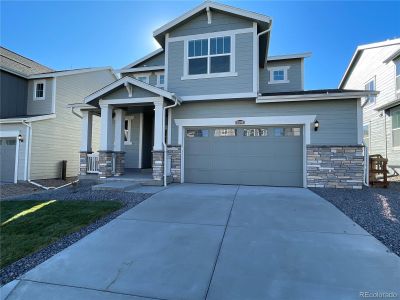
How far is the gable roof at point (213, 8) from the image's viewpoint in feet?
29.7

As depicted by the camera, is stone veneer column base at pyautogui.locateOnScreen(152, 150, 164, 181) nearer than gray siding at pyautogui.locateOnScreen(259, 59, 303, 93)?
Yes

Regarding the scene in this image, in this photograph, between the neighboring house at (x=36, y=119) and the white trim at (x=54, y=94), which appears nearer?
the neighboring house at (x=36, y=119)

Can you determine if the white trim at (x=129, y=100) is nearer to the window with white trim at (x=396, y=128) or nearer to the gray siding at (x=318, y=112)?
the gray siding at (x=318, y=112)

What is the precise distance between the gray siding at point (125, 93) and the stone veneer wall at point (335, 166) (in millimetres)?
6430

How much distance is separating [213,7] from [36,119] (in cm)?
1016

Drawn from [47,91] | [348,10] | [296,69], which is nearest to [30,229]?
[47,91]

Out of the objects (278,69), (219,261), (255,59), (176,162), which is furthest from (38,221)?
(278,69)

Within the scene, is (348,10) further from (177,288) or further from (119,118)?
(177,288)

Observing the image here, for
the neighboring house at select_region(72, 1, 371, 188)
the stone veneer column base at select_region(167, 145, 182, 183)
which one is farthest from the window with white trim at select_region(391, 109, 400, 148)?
the stone veneer column base at select_region(167, 145, 182, 183)

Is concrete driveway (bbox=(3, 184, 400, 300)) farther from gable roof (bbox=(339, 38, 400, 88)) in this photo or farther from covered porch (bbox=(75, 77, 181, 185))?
gable roof (bbox=(339, 38, 400, 88))

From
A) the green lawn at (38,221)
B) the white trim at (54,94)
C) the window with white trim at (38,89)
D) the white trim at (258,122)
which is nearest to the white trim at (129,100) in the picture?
the white trim at (258,122)

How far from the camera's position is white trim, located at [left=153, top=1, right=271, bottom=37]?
9.03 metres

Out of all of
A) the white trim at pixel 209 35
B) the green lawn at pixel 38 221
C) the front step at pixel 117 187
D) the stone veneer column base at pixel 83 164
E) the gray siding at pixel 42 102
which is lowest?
the green lawn at pixel 38 221

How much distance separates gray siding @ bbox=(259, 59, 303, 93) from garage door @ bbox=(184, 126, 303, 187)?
14.1 ft
